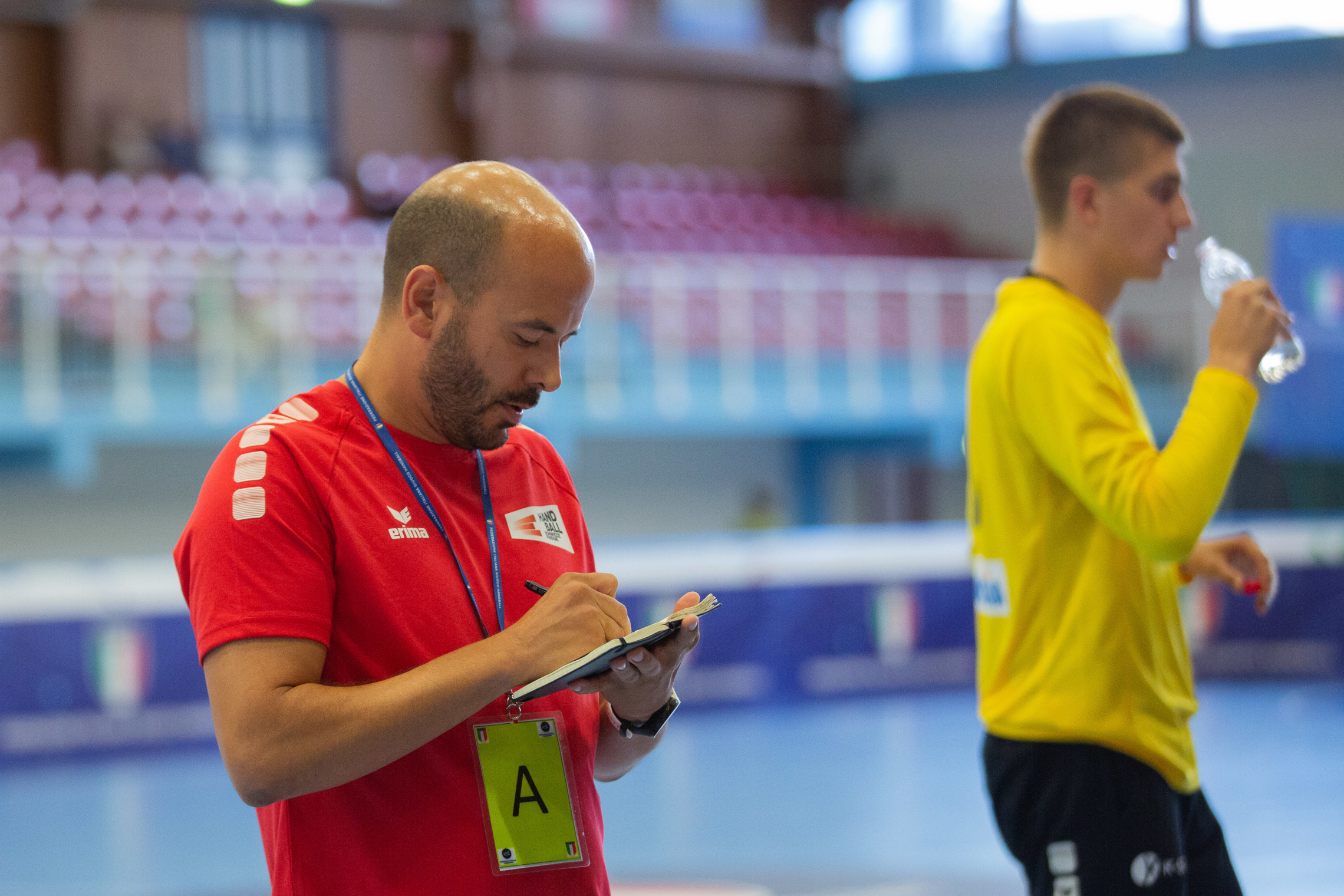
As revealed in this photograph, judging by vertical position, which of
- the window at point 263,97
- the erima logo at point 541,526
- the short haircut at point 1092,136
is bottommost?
the erima logo at point 541,526

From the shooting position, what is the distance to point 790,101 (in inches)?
661

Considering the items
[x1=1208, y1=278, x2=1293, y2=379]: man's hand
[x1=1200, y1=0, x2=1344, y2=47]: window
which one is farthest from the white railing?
[x1=1208, y1=278, x2=1293, y2=379]: man's hand

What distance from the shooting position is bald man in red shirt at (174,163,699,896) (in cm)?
140

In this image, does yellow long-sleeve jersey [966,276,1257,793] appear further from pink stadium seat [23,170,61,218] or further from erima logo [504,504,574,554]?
pink stadium seat [23,170,61,218]

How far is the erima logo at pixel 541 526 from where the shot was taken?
1.72m

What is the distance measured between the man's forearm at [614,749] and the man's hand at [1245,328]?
39.8 inches

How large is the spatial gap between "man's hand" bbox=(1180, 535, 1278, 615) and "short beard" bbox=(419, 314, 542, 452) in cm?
127

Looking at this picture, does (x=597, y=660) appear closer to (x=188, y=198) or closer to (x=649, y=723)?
(x=649, y=723)

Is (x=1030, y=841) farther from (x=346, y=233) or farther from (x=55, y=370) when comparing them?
(x=346, y=233)

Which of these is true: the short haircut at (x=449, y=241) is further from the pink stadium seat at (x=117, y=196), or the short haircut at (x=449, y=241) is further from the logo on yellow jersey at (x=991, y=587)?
the pink stadium seat at (x=117, y=196)

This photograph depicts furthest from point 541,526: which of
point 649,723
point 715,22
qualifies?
point 715,22

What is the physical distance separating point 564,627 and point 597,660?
0.21ft

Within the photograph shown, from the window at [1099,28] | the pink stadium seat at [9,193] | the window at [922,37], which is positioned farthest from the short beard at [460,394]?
the window at [922,37]

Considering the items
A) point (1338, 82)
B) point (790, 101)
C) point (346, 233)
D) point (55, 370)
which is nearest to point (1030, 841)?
point (55, 370)
